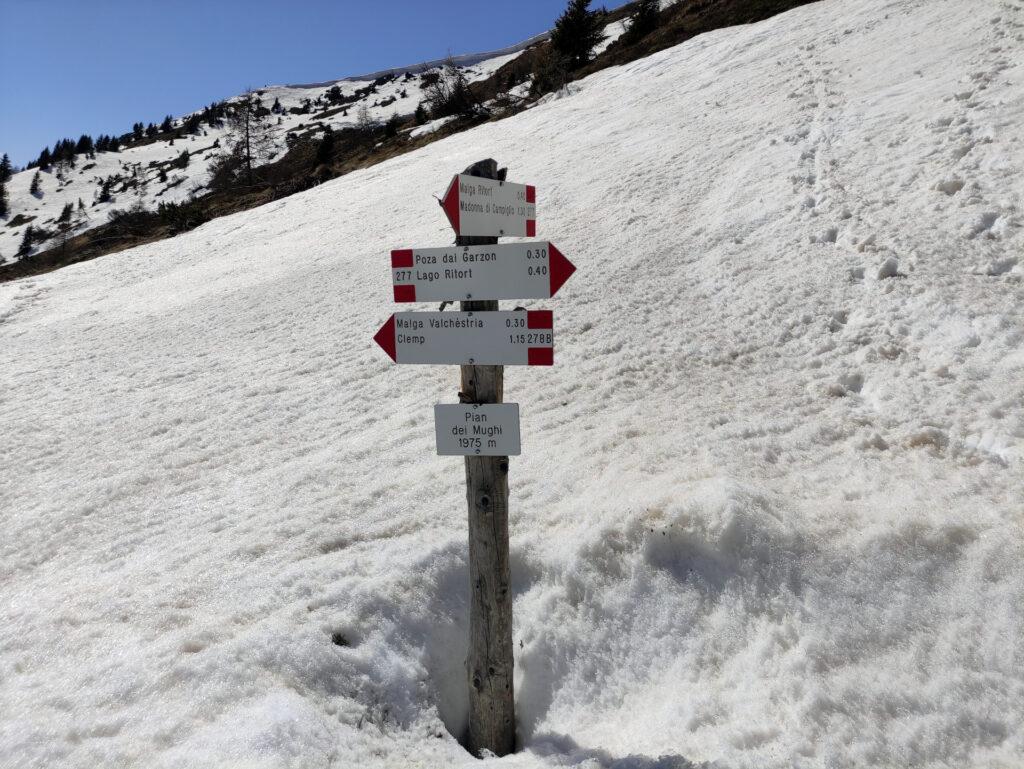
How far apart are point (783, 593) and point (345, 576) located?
Answer: 2.98 m

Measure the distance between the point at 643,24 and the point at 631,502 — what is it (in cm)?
3238

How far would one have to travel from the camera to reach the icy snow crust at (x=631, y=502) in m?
3.26

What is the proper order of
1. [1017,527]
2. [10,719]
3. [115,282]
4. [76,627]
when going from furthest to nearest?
[115,282], [76,627], [1017,527], [10,719]

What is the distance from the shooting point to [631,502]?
4.53 meters

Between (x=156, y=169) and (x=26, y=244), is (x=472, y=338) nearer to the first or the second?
(x=26, y=244)

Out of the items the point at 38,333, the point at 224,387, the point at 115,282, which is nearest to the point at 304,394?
the point at 224,387

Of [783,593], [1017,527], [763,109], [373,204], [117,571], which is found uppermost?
[763,109]

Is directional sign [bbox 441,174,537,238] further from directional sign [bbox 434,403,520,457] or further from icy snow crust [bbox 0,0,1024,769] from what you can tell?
icy snow crust [bbox 0,0,1024,769]

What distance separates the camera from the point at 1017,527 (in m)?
3.63

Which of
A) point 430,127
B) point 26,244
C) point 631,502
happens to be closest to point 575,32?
point 430,127

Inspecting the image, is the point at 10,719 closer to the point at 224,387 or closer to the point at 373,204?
the point at 224,387

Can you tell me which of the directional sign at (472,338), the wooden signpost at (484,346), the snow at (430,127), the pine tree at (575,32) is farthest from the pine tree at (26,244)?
the wooden signpost at (484,346)

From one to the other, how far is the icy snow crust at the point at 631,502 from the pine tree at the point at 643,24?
22.3m

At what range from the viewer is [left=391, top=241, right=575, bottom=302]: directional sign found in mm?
3105
